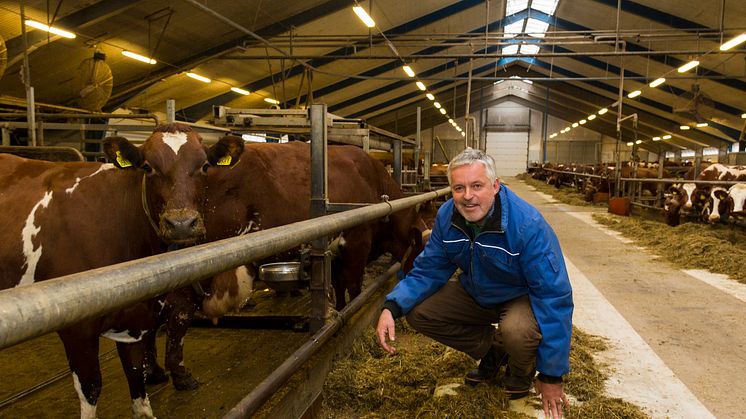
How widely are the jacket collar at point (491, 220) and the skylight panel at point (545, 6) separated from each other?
20.2 meters

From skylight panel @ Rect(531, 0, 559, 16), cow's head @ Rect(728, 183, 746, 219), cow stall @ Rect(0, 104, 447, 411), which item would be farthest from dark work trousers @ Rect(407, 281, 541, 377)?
skylight panel @ Rect(531, 0, 559, 16)

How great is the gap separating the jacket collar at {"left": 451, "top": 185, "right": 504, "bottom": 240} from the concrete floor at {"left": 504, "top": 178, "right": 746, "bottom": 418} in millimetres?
1186

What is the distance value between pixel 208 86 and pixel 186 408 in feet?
58.4

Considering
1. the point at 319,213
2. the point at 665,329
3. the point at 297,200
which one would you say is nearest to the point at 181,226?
the point at 319,213

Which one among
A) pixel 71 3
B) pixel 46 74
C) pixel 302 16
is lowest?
pixel 46 74

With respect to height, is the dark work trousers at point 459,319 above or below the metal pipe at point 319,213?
below

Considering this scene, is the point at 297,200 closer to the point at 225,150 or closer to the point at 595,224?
the point at 225,150

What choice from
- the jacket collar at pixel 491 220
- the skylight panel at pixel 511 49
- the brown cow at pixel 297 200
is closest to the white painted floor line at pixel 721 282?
the brown cow at pixel 297 200

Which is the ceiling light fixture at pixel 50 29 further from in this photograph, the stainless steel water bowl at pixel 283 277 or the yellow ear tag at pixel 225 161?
the stainless steel water bowl at pixel 283 277

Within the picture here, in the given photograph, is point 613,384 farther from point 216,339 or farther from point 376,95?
point 376,95

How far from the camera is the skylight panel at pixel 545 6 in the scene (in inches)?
825

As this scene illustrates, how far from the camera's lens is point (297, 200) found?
15.1ft

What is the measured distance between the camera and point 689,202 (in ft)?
35.0

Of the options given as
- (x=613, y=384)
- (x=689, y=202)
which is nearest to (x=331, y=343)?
(x=613, y=384)
